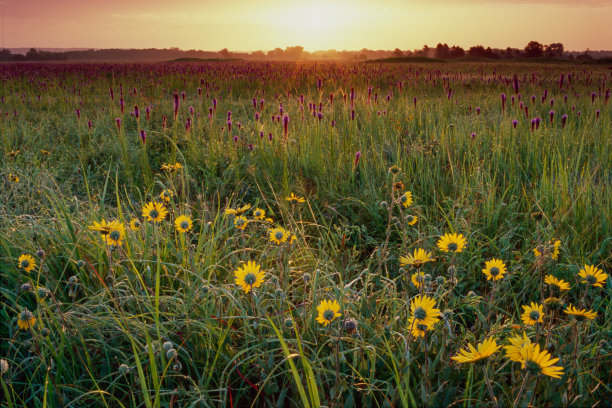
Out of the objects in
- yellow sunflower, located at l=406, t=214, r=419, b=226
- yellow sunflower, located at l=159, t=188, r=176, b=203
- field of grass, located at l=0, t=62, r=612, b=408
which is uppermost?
yellow sunflower, located at l=159, t=188, r=176, b=203

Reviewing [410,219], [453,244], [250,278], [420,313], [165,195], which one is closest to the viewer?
[420,313]

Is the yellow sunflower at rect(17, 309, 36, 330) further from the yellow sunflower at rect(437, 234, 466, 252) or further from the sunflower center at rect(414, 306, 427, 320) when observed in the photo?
the yellow sunflower at rect(437, 234, 466, 252)

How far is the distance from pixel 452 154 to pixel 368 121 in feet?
3.88

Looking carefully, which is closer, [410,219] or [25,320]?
[25,320]

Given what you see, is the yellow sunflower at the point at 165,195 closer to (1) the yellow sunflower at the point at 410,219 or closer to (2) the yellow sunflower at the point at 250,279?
(2) the yellow sunflower at the point at 250,279

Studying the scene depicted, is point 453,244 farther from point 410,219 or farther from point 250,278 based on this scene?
point 250,278

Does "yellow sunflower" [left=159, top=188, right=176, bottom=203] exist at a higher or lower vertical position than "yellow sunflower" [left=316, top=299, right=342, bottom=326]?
higher

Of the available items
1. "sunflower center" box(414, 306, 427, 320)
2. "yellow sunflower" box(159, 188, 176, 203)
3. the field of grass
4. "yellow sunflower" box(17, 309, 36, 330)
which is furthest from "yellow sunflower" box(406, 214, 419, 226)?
"yellow sunflower" box(17, 309, 36, 330)

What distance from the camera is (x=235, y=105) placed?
24.8 feet

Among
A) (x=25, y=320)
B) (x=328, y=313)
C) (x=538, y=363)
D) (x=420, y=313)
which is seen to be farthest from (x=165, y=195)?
(x=538, y=363)

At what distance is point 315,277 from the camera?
149cm

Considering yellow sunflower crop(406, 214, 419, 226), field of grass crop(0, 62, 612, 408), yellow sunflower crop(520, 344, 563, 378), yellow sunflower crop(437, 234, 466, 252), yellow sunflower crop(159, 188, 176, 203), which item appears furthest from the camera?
yellow sunflower crop(159, 188, 176, 203)

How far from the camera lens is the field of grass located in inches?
47.6

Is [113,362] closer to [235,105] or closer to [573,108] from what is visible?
[573,108]
